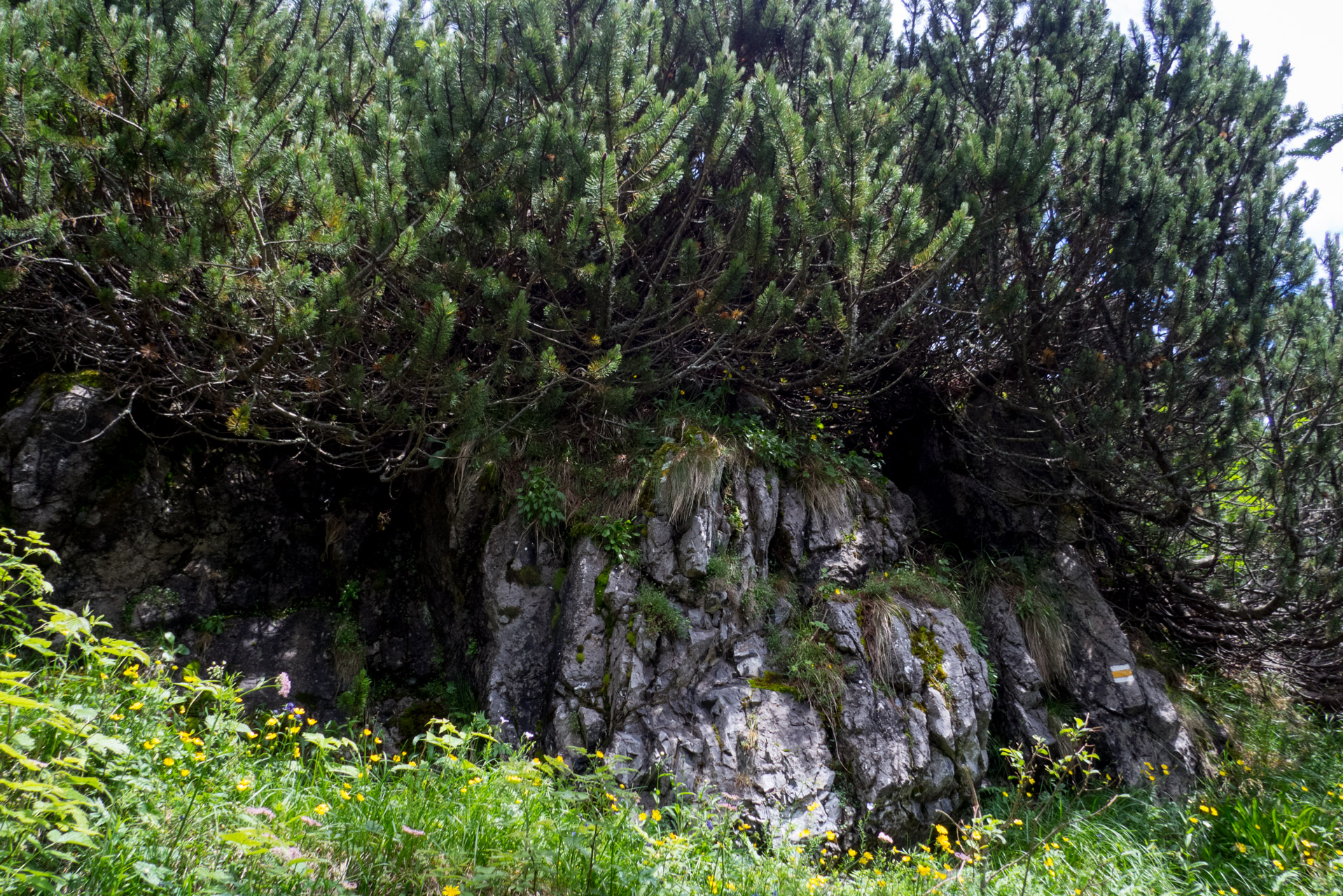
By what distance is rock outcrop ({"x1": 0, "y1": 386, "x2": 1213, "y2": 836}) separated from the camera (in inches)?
157

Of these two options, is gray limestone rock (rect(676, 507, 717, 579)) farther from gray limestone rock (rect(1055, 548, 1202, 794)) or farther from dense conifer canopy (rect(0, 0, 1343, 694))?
gray limestone rock (rect(1055, 548, 1202, 794))

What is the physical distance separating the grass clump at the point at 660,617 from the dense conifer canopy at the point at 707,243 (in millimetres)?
1333

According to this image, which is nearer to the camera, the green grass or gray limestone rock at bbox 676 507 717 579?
the green grass

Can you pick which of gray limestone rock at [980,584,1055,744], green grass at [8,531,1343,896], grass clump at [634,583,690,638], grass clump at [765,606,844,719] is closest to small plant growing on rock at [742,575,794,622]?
grass clump at [765,606,844,719]

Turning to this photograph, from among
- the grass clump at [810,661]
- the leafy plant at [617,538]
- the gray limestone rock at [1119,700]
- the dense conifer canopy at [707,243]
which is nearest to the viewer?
the dense conifer canopy at [707,243]

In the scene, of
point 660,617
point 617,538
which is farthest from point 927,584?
point 617,538

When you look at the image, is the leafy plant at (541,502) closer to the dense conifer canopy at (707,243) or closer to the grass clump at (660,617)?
the dense conifer canopy at (707,243)

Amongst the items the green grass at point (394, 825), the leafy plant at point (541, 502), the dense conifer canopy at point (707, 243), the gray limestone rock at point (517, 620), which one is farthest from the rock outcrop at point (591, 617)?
the dense conifer canopy at point (707, 243)

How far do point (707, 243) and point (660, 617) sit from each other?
2.61 metres

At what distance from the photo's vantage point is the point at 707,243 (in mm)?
4680

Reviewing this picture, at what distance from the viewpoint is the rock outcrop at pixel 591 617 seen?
4.00 m

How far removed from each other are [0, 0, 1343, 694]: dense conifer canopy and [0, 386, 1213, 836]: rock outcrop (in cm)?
57

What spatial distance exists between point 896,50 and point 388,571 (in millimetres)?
6532

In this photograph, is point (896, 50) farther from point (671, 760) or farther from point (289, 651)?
point (289, 651)
